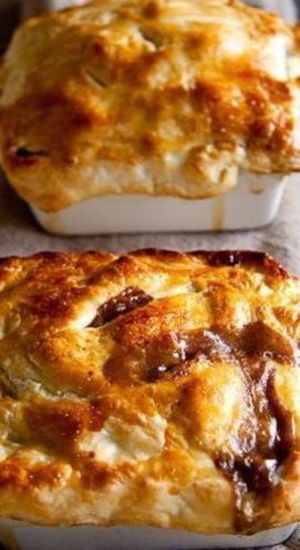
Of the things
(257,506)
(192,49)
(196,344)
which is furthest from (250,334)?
(192,49)

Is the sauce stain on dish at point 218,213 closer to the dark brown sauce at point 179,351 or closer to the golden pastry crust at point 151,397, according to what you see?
the golden pastry crust at point 151,397

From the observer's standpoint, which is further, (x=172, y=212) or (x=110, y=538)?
(x=172, y=212)

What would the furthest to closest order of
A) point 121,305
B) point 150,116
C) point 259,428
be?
point 150,116
point 121,305
point 259,428

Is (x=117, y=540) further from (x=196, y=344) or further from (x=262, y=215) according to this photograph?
(x=262, y=215)

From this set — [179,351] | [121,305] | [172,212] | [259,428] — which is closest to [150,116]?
[172,212]

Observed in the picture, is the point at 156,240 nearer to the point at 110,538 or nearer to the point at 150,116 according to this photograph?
the point at 150,116

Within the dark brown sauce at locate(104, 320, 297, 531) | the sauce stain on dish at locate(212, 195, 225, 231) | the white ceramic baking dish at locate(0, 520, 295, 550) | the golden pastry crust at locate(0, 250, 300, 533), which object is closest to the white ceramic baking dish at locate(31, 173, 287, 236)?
the sauce stain on dish at locate(212, 195, 225, 231)

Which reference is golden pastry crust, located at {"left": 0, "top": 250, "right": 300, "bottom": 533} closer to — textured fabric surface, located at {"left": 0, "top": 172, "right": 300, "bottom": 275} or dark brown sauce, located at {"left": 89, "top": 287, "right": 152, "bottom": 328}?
dark brown sauce, located at {"left": 89, "top": 287, "right": 152, "bottom": 328}
